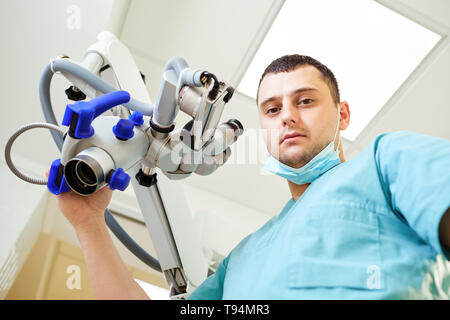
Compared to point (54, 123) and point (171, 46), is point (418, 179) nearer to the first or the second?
point (54, 123)

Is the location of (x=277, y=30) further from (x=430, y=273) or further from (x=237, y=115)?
(x=430, y=273)

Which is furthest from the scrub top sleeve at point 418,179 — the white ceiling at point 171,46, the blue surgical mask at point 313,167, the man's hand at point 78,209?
the white ceiling at point 171,46

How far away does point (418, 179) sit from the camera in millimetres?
614

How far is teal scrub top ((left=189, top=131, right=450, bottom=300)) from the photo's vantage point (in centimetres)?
59

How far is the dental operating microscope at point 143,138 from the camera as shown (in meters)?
0.62

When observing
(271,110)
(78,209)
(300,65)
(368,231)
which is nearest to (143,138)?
(78,209)

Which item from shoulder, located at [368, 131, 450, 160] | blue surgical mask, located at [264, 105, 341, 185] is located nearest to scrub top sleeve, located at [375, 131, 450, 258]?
shoulder, located at [368, 131, 450, 160]

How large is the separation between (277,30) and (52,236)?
172cm

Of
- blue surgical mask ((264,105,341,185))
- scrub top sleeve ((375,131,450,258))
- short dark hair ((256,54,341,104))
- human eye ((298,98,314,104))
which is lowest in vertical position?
blue surgical mask ((264,105,341,185))

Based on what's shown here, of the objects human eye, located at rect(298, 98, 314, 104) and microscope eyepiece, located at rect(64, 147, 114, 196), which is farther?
human eye, located at rect(298, 98, 314, 104)

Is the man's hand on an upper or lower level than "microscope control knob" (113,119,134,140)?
lower

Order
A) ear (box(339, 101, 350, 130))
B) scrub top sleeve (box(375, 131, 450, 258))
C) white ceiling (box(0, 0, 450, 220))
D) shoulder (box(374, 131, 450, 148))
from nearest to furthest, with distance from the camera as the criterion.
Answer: scrub top sleeve (box(375, 131, 450, 258))
shoulder (box(374, 131, 450, 148))
ear (box(339, 101, 350, 130))
white ceiling (box(0, 0, 450, 220))

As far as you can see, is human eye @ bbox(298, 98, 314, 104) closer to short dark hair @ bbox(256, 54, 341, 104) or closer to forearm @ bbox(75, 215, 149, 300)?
short dark hair @ bbox(256, 54, 341, 104)

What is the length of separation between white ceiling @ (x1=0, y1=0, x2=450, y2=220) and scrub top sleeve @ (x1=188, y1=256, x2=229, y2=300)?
46.7 inches
